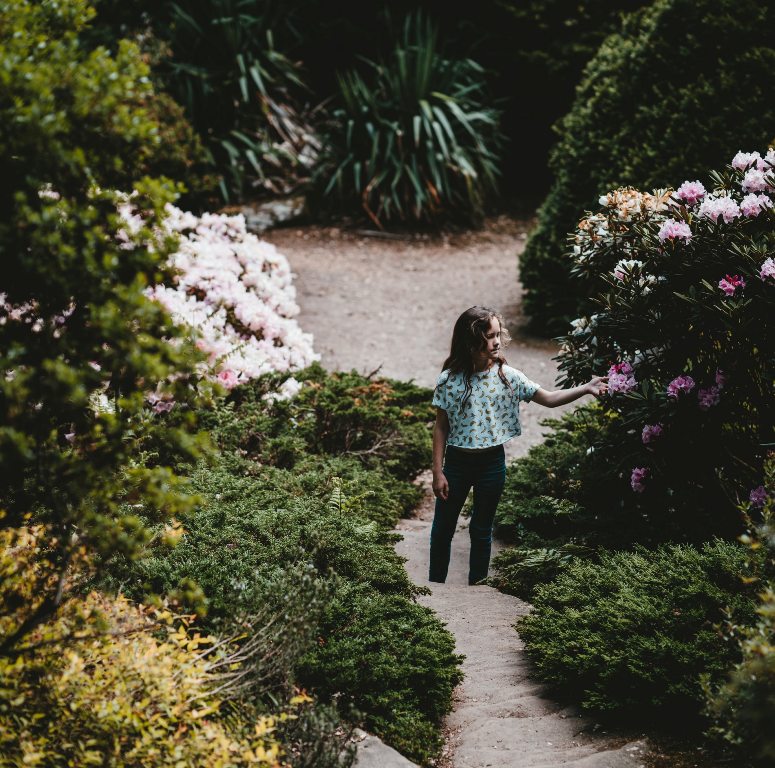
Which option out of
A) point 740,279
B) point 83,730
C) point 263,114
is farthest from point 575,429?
point 263,114

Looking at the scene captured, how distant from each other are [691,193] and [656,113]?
14.2ft

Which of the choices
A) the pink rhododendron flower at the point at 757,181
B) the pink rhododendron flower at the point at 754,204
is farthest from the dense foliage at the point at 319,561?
the pink rhododendron flower at the point at 757,181

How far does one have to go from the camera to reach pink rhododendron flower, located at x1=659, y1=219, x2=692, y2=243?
4223 millimetres

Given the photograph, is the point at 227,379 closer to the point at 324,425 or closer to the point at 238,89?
the point at 324,425

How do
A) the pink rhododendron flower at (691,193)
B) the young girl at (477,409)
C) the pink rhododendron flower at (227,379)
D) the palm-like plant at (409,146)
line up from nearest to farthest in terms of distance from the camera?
1. the pink rhododendron flower at (691,193)
2. the young girl at (477,409)
3. the pink rhododendron flower at (227,379)
4. the palm-like plant at (409,146)

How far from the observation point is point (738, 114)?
310 inches

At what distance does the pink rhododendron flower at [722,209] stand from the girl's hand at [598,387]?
40.0 inches

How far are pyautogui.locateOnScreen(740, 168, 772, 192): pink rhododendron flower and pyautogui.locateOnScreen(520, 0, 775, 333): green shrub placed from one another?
3.27 metres

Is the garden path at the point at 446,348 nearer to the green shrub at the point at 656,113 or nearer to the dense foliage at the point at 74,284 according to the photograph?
the green shrub at the point at 656,113

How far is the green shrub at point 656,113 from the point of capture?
7.87 meters

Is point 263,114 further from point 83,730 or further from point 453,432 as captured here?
point 83,730

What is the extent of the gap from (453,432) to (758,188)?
6.61ft

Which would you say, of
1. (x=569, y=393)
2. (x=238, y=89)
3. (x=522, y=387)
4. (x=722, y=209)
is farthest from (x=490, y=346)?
(x=238, y=89)

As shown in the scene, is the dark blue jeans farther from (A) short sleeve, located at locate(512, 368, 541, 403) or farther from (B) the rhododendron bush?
(B) the rhododendron bush
